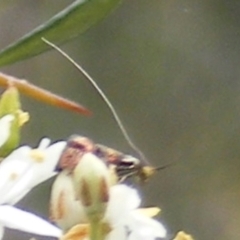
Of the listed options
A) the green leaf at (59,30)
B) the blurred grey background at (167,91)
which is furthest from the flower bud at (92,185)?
the blurred grey background at (167,91)

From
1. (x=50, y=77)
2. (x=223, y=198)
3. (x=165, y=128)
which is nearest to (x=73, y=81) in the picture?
(x=50, y=77)

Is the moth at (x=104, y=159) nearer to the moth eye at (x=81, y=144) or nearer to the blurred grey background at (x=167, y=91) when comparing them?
the moth eye at (x=81, y=144)

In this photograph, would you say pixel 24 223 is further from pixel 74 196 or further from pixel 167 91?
pixel 167 91

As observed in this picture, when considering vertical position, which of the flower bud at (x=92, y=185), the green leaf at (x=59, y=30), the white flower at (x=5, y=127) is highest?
the green leaf at (x=59, y=30)

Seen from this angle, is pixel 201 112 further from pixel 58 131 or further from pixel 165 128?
pixel 58 131

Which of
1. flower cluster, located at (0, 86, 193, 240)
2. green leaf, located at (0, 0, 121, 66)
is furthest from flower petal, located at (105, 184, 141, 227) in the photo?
green leaf, located at (0, 0, 121, 66)

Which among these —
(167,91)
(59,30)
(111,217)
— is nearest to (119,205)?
(111,217)
